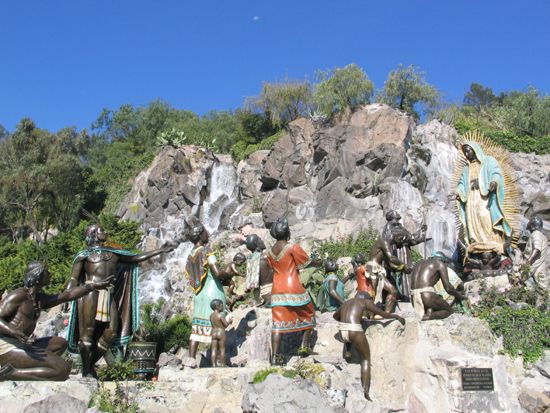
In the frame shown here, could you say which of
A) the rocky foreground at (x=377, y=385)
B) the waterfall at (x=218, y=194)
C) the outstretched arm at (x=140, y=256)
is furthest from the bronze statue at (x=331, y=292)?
the waterfall at (x=218, y=194)

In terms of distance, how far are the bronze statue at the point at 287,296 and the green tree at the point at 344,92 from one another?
68.2 feet

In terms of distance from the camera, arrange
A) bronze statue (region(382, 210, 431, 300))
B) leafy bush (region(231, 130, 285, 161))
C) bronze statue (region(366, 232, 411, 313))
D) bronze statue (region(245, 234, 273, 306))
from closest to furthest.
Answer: bronze statue (region(366, 232, 411, 313)), bronze statue (region(382, 210, 431, 300)), bronze statue (region(245, 234, 273, 306)), leafy bush (region(231, 130, 285, 161))

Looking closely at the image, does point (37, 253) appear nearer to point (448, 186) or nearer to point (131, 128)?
point (448, 186)

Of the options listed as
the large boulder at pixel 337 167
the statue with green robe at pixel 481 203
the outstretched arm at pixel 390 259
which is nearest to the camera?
the outstretched arm at pixel 390 259

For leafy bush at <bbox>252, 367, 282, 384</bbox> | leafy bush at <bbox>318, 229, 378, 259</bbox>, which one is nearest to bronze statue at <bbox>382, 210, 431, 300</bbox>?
leafy bush at <bbox>252, 367, 282, 384</bbox>

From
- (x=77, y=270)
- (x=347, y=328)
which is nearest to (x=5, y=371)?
(x=77, y=270)

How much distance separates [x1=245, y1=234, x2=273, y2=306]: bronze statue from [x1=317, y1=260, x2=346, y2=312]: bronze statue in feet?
3.58

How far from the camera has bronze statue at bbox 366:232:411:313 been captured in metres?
9.68

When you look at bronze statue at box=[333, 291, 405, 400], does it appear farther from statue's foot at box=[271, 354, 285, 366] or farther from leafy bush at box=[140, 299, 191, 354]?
leafy bush at box=[140, 299, 191, 354]

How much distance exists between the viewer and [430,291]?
871 centimetres

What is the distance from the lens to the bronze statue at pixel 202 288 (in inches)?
358

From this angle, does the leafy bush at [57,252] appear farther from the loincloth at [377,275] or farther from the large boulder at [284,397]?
the large boulder at [284,397]

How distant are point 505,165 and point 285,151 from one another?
14602 millimetres

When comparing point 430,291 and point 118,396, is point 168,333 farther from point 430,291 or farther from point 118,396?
point 430,291
